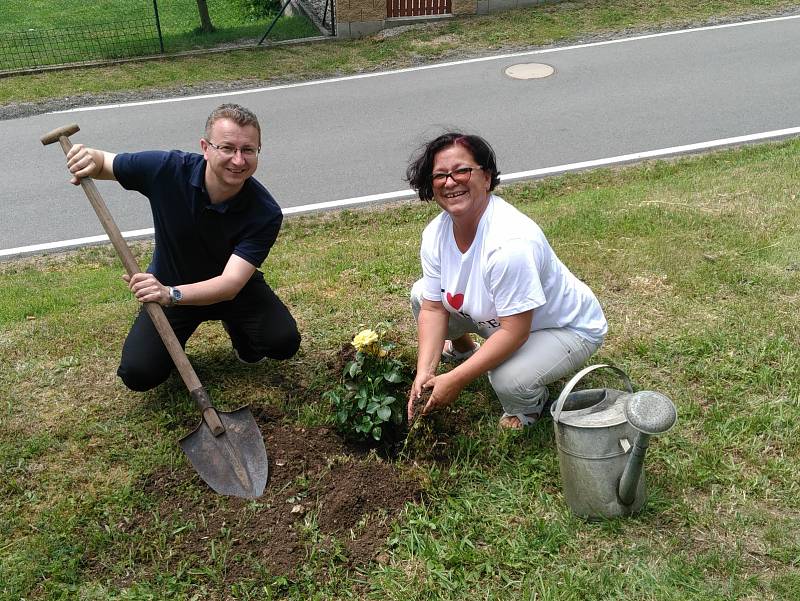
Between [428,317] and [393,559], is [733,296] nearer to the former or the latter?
[428,317]

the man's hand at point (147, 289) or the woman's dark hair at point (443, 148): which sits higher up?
the woman's dark hair at point (443, 148)

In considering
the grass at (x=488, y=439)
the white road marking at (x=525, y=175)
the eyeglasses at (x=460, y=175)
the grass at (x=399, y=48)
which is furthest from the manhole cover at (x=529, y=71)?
the eyeglasses at (x=460, y=175)

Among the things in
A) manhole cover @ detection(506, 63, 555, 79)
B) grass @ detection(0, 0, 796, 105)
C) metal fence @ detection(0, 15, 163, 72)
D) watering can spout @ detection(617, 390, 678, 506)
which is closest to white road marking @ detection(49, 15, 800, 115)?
grass @ detection(0, 0, 796, 105)

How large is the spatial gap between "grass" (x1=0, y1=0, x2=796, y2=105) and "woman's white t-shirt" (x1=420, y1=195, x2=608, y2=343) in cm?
857

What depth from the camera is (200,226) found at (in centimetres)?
368

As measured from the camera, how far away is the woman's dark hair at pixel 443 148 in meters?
3.19

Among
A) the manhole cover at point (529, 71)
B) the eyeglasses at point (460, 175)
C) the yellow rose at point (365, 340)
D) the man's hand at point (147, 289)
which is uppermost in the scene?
the eyeglasses at point (460, 175)

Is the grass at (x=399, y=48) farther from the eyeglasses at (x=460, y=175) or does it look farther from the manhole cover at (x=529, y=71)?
the eyeglasses at (x=460, y=175)

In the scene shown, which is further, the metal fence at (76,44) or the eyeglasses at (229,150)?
the metal fence at (76,44)

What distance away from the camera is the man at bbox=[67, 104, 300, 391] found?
11.3ft

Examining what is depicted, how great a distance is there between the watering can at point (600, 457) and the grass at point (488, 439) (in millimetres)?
94

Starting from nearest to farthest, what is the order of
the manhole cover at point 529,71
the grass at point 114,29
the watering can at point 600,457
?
1. the watering can at point 600,457
2. the manhole cover at point 529,71
3. the grass at point 114,29

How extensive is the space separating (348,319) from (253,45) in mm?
9526

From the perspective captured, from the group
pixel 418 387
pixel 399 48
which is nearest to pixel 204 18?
pixel 399 48
